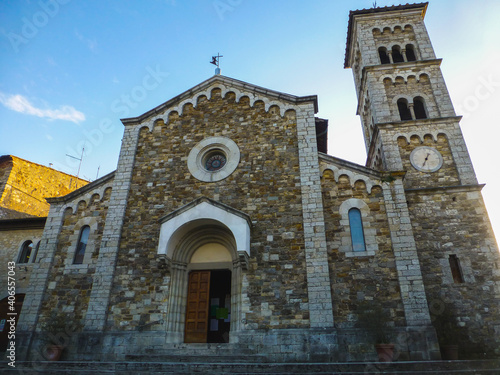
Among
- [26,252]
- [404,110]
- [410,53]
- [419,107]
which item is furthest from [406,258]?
[26,252]

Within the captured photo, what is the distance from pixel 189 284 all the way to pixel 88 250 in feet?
13.2

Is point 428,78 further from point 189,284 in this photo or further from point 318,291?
point 189,284

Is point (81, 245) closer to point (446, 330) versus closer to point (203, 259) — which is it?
point (203, 259)

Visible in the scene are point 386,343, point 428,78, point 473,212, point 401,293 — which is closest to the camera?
point 386,343

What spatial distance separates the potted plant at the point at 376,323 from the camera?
32.0 ft

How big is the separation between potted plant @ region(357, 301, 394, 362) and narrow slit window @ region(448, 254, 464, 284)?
333 centimetres

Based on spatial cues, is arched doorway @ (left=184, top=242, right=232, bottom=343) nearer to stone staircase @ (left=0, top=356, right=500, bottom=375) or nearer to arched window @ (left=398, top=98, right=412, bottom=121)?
stone staircase @ (left=0, top=356, right=500, bottom=375)

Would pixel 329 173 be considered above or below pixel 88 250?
Result: above

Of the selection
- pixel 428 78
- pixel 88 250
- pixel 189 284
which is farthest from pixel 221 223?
pixel 428 78

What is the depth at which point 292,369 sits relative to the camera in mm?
8008

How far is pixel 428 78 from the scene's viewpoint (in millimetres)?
16234

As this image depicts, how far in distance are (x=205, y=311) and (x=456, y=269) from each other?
8624 millimetres

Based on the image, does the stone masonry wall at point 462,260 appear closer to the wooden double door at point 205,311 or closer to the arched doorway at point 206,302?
the arched doorway at point 206,302

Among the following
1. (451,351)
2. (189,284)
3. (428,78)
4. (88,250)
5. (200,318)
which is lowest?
(451,351)
